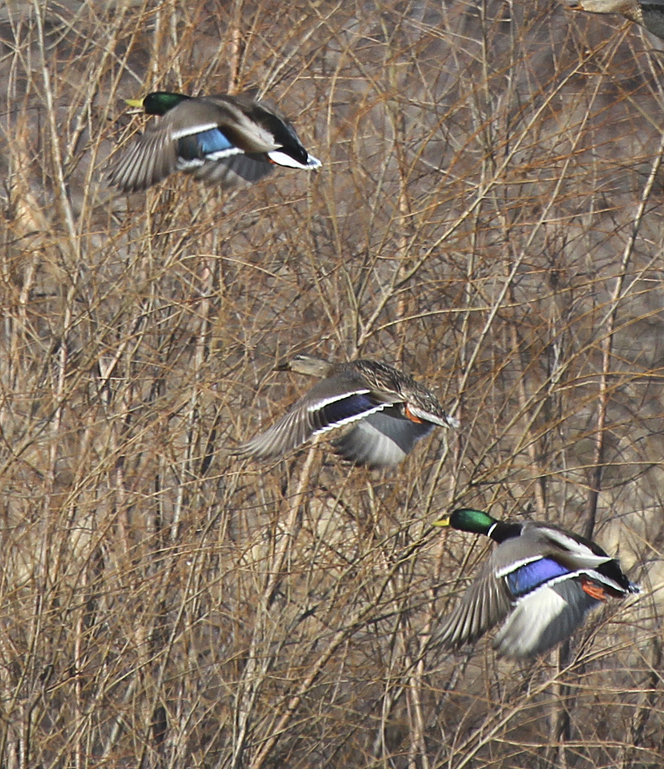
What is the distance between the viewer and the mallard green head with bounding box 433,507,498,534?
5.69 metres

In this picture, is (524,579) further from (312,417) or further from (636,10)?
(636,10)

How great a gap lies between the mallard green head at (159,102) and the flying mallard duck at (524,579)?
213 centimetres

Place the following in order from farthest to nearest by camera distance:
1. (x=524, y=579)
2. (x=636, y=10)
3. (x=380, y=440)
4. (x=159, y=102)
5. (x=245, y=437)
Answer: (x=245, y=437), (x=380, y=440), (x=159, y=102), (x=524, y=579), (x=636, y=10)

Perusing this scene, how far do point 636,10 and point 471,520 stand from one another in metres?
2.12

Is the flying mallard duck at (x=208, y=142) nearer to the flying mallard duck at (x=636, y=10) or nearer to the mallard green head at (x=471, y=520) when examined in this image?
the flying mallard duck at (x=636, y=10)

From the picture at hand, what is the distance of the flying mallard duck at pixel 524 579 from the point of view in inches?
205

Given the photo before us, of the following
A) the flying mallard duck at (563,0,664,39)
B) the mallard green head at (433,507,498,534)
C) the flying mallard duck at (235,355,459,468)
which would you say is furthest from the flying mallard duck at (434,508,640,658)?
the flying mallard duck at (563,0,664,39)

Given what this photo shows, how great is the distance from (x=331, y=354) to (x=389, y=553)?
1098 millimetres

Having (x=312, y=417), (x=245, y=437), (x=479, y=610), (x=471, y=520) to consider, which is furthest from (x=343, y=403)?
(x=245, y=437)

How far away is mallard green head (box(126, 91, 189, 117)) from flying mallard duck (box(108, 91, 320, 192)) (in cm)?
1

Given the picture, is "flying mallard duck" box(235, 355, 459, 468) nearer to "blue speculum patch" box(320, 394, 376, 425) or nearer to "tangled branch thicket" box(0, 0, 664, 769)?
"blue speculum patch" box(320, 394, 376, 425)

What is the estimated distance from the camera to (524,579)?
5281 millimetres

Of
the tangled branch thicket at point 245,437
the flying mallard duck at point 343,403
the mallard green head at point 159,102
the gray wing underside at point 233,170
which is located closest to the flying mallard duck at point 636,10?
the tangled branch thicket at point 245,437

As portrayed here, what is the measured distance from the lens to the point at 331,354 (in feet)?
23.3
